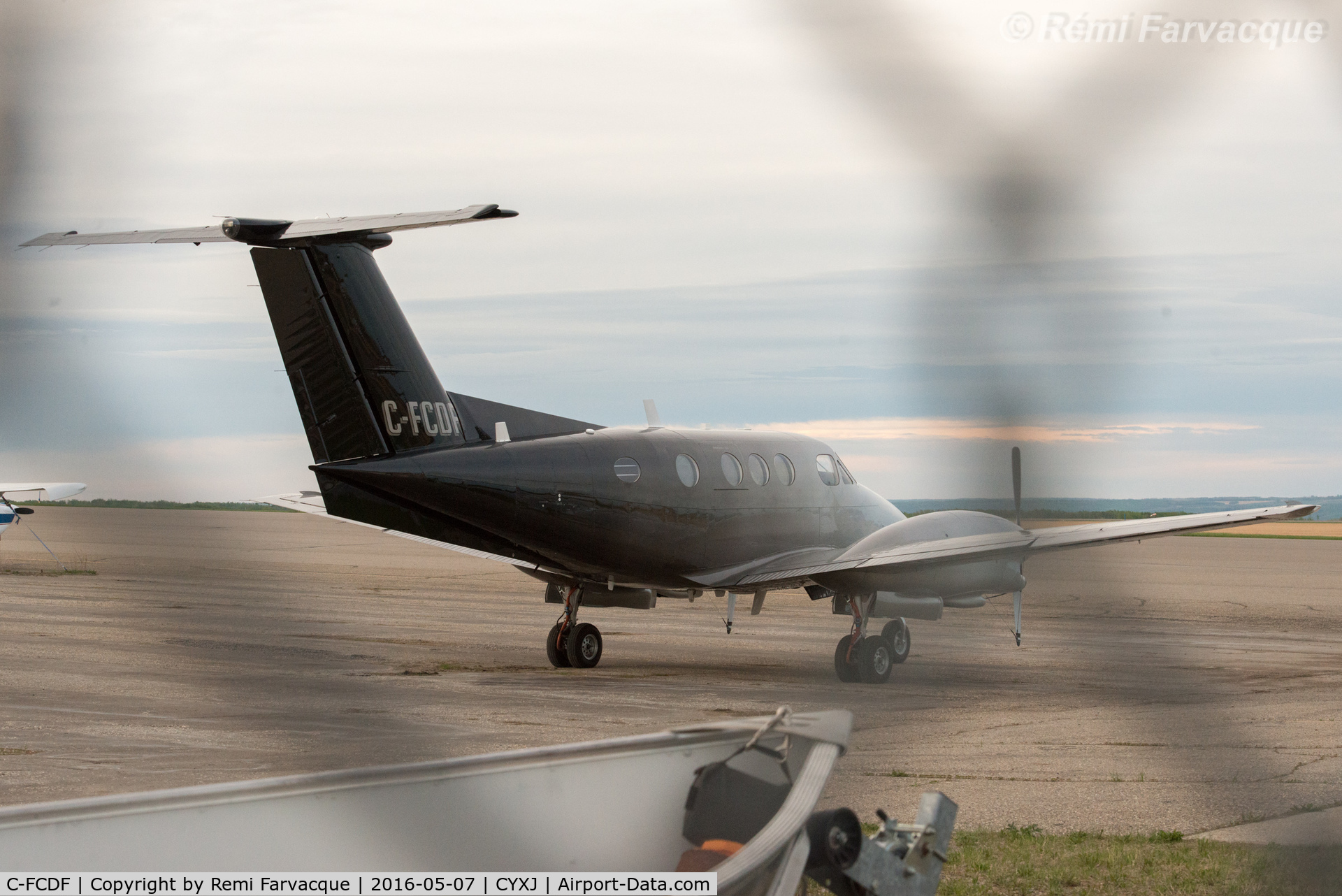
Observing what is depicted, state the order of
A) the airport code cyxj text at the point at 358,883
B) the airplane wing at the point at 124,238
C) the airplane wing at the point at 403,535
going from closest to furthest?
the airplane wing at the point at 124,238, the airport code cyxj text at the point at 358,883, the airplane wing at the point at 403,535

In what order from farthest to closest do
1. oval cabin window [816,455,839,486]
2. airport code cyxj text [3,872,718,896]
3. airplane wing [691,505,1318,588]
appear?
oval cabin window [816,455,839,486] < airport code cyxj text [3,872,718,896] < airplane wing [691,505,1318,588]

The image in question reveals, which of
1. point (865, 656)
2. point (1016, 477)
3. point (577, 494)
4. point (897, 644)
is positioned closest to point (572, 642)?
Result: point (577, 494)

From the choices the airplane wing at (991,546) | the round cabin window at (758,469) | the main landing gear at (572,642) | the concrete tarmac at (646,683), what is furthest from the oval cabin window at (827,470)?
the main landing gear at (572,642)

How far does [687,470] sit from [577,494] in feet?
5.55

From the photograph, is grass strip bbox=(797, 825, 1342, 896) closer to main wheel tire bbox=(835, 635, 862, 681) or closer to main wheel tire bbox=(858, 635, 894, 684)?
main wheel tire bbox=(858, 635, 894, 684)

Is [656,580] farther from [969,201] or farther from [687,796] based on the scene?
[969,201]

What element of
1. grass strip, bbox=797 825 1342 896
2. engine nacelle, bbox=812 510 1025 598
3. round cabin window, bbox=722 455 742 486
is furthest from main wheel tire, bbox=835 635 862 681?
grass strip, bbox=797 825 1342 896

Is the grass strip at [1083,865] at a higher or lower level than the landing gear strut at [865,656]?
higher

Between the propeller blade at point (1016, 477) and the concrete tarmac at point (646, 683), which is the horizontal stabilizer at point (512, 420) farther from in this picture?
the propeller blade at point (1016, 477)

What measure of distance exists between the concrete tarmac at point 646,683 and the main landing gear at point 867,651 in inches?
9.2

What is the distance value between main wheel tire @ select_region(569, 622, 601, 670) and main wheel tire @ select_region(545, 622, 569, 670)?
0.06m

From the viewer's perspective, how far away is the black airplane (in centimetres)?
1340

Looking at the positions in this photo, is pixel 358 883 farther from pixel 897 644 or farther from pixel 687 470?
pixel 687 470

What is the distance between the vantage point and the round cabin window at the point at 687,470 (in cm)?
1512
